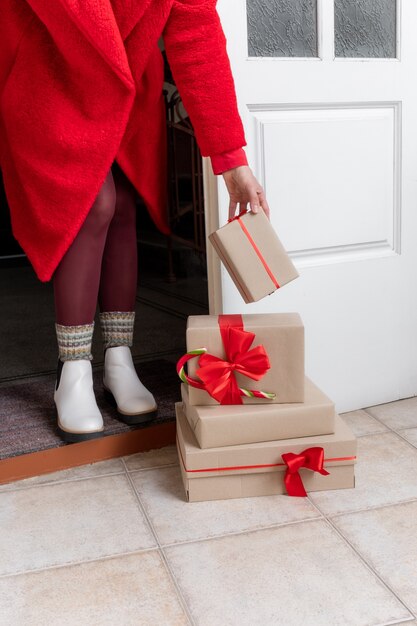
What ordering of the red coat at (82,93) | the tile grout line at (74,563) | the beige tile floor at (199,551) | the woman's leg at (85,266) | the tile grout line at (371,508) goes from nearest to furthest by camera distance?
the beige tile floor at (199,551) < the tile grout line at (74,563) < the tile grout line at (371,508) < the red coat at (82,93) < the woman's leg at (85,266)

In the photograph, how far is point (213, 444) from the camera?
135 centimetres

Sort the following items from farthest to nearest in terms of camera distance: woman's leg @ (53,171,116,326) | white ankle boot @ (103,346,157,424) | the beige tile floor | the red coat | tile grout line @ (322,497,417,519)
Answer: white ankle boot @ (103,346,157,424) → woman's leg @ (53,171,116,326) → the red coat → tile grout line @ (322,497,417,519) → the beige tile floor

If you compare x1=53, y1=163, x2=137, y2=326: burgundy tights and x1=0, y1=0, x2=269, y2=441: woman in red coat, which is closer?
x1=0, y1=0, x2=269, y2=441: woman in red coat

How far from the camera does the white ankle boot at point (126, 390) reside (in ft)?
5.27

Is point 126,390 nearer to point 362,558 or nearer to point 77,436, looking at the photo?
point 77,436

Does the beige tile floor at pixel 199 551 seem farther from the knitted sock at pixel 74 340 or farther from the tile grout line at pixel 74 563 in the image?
the knitted sock at pixel 74 340

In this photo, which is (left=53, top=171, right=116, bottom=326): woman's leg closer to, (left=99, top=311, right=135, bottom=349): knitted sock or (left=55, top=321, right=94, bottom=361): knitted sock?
(left=55, top=321, right=94, bottom=361): knitted sock

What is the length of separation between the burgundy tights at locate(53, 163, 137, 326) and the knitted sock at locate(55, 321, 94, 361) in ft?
0.04

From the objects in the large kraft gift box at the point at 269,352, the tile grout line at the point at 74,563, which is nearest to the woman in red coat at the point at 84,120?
the large kraft gift box at the point at 269,352

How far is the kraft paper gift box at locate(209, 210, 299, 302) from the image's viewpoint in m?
1.37

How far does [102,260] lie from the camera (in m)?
1.66

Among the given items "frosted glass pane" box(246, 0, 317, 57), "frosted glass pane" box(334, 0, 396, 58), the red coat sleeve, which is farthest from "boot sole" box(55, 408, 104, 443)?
"frosted glass pane" box(334, 0, 396, 58)

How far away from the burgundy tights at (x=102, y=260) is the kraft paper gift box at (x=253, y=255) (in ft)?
0.93

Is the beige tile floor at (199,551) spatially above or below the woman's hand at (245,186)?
below
